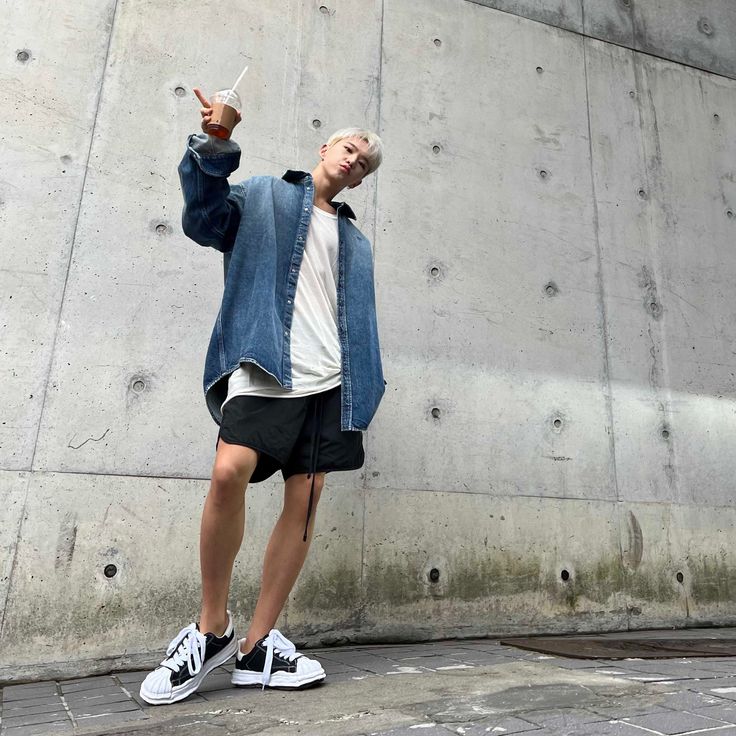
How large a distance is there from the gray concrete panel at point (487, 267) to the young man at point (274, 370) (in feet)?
2.80

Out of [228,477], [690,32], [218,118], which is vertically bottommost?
[228,477]

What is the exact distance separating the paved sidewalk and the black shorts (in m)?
0.53

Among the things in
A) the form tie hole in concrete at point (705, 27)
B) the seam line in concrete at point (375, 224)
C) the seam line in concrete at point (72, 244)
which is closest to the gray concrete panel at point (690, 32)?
the form tie hole in concrete at point (705, 27)

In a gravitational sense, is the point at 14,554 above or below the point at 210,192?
below

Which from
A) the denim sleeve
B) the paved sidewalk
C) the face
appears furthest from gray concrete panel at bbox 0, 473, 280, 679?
the face

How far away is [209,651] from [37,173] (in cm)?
189

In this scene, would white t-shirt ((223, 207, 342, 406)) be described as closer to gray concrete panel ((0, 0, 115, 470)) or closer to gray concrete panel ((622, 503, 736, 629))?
gray concrete panel ((0, 0, 115, 470))

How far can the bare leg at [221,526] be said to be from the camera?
146 centimetres

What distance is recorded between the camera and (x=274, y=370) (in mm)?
1498

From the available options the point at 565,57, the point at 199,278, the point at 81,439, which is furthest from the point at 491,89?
the point at 81,439

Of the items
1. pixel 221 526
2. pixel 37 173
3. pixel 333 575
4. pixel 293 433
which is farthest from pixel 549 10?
pixel 221 526

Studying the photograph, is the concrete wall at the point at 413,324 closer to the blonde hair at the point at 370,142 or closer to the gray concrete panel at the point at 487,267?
the gray concrete panel at the point at 487,267

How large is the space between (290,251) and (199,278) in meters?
0.90

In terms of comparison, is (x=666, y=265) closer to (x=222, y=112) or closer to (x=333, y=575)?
(x=333, y=575)
